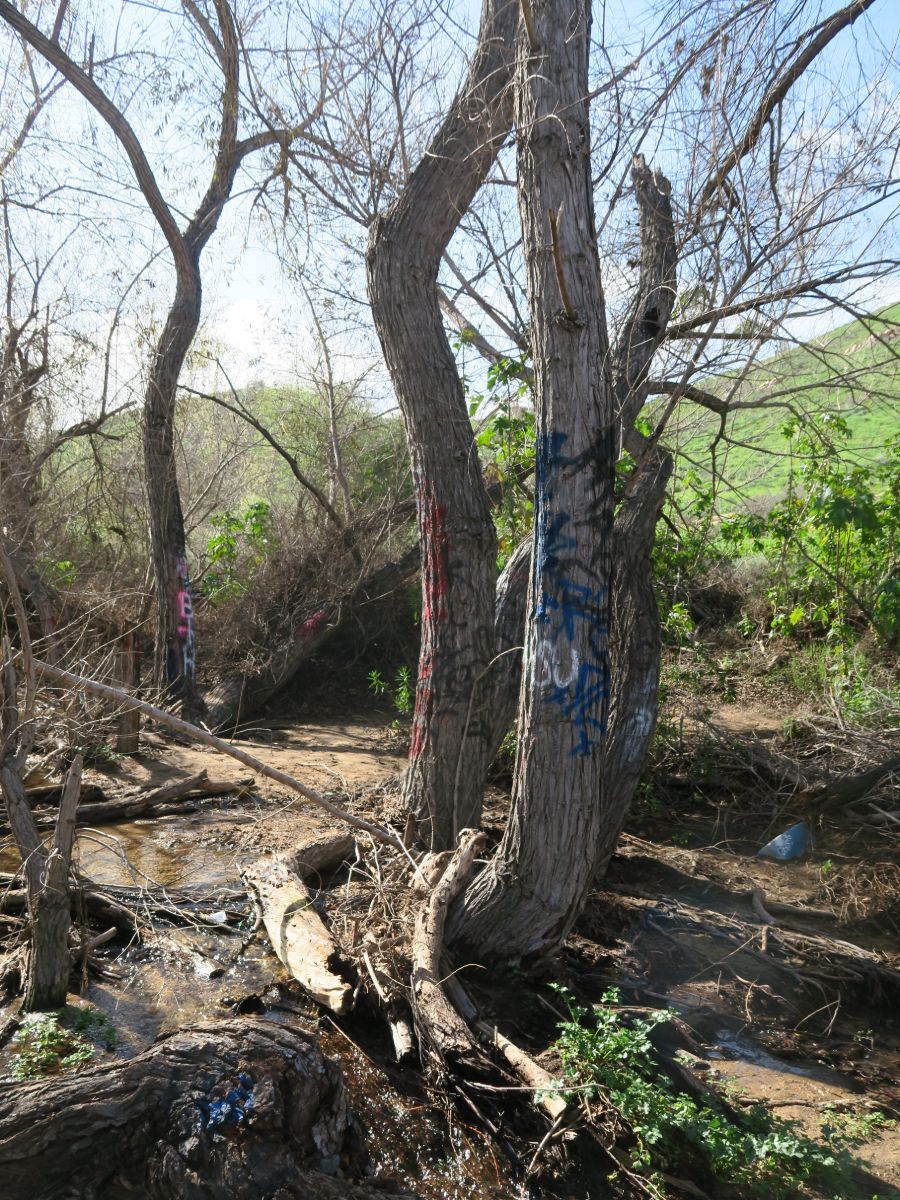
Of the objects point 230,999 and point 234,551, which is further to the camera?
point 234,551

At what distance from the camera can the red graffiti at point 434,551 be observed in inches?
233

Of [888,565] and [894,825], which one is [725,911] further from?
[888,565]

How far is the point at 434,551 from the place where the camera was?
19.5 feet

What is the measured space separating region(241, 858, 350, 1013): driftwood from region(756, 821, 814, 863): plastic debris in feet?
12.0

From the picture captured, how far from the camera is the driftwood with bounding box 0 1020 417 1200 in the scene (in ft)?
9.17

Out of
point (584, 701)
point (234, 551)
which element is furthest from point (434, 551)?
point (234, 551)

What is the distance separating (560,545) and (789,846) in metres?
3.73

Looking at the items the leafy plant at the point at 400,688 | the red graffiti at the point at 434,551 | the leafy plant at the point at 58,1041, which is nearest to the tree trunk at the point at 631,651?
the red graffiti at the point at 434,551

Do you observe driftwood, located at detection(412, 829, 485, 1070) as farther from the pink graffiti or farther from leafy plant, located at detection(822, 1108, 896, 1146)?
the pink graffiti

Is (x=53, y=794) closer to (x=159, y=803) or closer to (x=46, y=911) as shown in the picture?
(x=159, y=803)

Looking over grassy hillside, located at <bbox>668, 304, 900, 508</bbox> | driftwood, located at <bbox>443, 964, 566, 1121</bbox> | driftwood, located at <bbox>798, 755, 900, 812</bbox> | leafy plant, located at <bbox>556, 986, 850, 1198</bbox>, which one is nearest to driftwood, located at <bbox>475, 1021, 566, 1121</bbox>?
driftwood, located at <bbox>443, 964, 566, 1121</bbox>

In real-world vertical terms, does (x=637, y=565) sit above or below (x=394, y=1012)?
above

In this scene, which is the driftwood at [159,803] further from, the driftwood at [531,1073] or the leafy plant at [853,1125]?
the leafy plant at [853,1125]

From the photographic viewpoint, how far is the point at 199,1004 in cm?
450
